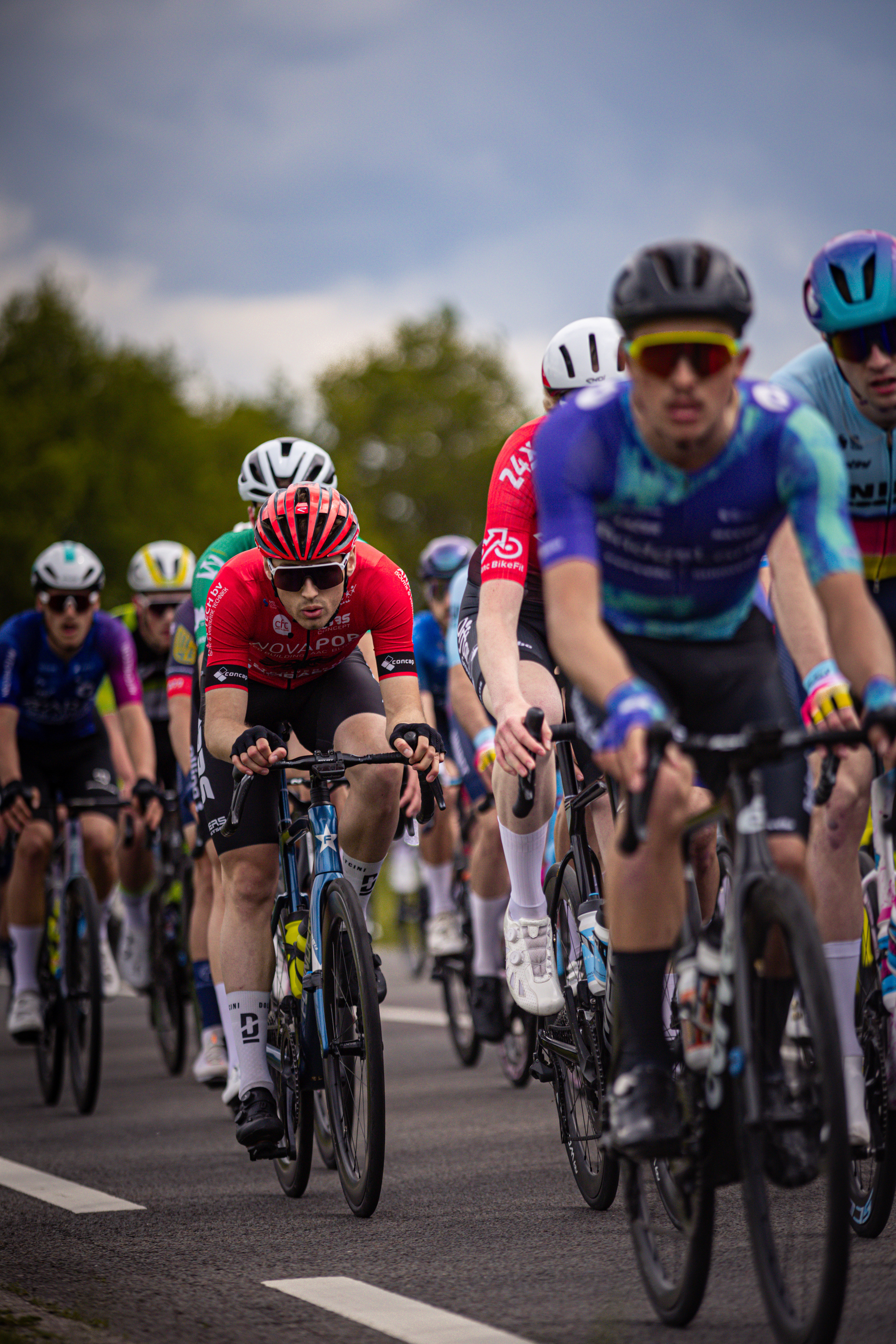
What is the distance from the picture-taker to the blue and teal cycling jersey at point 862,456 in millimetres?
5043

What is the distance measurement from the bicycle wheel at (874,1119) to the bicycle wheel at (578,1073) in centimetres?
79

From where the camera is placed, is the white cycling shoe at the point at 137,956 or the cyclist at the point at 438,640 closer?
the white cycling shoe at the point at 137,956

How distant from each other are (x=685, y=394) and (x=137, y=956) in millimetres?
7901

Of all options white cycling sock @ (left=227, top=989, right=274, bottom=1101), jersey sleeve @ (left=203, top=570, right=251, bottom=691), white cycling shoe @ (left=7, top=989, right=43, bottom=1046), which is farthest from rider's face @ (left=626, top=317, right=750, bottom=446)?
white cycling shoe @ (left=7, top=989, right=43, bottom=1046)

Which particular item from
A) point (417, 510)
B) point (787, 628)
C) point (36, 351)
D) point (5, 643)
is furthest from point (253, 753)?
point (417, 510)

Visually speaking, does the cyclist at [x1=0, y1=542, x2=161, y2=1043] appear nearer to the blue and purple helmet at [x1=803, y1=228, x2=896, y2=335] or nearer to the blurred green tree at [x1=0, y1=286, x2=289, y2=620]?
the blue and purple helmet at [x1=803, y1=228, x2=896, y2=335]

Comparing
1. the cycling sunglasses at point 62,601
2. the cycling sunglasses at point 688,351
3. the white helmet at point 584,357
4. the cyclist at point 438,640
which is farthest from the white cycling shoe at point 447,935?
the cycling sunglasses at point 688,351

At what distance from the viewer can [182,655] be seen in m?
8.98

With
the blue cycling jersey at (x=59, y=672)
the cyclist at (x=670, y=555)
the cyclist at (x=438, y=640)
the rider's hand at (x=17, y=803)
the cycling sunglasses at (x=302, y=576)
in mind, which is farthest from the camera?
the cyclist at (x=438, y=640)

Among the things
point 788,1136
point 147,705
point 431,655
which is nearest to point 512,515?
point 788,1136

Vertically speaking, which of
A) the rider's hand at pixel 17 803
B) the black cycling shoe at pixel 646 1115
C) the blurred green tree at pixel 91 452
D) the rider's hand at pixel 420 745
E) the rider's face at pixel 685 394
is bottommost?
the black cycling shoe at pixel 646 1115

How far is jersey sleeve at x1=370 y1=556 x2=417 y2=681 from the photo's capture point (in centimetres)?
642

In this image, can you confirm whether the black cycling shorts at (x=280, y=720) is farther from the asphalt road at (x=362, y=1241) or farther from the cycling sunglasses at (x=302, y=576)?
the asphalt road at (x=362, y=1241)

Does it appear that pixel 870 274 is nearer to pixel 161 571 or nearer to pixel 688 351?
pixel 688 351
